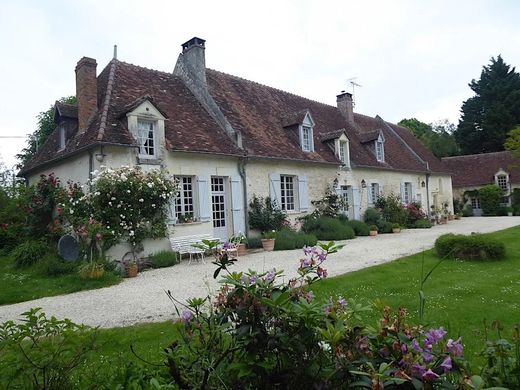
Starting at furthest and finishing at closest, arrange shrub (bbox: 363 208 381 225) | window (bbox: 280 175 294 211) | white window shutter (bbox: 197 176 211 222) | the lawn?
1. shrub (bbox: 363 208 381 225)
2. window (bbox: 280 175 294 211)
3. white window shutter (bbox: 197 176 211 222)
4. the lawn

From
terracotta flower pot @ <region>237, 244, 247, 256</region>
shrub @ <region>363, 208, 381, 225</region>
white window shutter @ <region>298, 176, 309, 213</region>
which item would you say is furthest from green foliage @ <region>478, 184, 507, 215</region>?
terracotta flower pot @ <region>237, 244, 247, 256</region>

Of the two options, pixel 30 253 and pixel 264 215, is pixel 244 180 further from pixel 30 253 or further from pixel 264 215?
pixel 30 253

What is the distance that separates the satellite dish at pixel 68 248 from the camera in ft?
32.9

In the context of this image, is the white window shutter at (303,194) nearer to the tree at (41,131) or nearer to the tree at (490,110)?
the tree at (41,131)

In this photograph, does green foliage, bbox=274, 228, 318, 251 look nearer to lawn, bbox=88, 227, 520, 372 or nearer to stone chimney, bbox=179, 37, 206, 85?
lawn, bbox=88, 227, 520, 372

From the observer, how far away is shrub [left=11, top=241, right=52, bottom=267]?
35.1ft

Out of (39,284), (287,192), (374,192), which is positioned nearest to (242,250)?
(287,192)

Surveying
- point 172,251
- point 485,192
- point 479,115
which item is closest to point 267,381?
point 172,251

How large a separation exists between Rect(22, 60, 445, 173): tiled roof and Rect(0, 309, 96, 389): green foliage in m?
8.85

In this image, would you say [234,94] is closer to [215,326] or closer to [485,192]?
[215,326]

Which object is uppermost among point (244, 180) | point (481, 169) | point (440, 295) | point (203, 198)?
point (481, 169)

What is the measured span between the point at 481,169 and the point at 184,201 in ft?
96.4

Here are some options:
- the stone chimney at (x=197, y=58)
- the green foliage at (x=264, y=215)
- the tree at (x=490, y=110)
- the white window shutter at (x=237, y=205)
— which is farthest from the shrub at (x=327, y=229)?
the tree at (x=490, y=110)

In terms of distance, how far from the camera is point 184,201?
12570 millimetres
